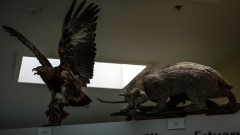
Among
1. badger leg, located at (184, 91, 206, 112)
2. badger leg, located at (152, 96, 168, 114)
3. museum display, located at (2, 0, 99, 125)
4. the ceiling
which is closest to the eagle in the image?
museum display, located at (2, 0, 99, 125)

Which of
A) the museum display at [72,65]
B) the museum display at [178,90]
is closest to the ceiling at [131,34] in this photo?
the museum display at [72,65]

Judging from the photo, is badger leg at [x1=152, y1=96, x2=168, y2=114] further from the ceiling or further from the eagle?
the ceiling

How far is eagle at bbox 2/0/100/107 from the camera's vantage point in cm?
116

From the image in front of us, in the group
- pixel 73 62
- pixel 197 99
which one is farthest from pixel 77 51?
pixel 197 99

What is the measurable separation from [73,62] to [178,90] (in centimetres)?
A: 51

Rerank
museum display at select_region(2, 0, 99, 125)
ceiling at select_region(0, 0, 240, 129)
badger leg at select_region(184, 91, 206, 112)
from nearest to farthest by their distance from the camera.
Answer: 1. badger leg at select_region(184, 91, 206, 112)
2. museum display at select_region(2, 0, 99, 125)
3. ceiling at select_region(0, 0, 240, 129)

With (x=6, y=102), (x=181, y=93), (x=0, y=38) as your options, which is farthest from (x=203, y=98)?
(x=6, y=102)

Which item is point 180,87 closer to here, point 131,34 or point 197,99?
point 197,99

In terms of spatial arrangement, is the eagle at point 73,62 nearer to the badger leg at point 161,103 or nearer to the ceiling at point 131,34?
the ceiling at point 131,34

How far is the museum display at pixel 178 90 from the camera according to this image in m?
0.98

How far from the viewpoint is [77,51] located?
1.26m

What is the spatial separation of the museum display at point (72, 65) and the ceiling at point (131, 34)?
0.58ft

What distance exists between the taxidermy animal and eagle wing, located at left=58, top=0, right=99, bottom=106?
0.28 metres

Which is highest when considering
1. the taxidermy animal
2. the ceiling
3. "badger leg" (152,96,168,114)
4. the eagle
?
the ceiling
